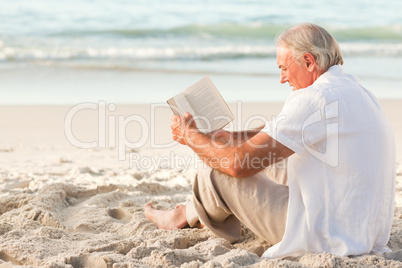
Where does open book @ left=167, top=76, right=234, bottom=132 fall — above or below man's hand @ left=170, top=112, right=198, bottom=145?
above

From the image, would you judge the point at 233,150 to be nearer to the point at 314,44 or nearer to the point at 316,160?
the point at 316,160

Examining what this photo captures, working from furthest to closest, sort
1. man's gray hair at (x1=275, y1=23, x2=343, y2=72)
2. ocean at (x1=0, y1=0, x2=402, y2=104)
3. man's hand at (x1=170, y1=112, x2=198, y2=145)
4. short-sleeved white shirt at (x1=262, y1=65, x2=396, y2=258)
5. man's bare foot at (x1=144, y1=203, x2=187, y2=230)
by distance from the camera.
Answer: ocean at (x1=0, y1=0, x2=402, y2=104)
man's bare foot at (x1=144, y1=203, x2=187, y2=230)
man's hand at (x1=170, y1=112, x2=198, y2=145)
man's gray hair at (x1=275, y1=23, x2=343, y2=72)
short-sleeved white shirt at (x1=262, y1=65, x2=396, y2=258)

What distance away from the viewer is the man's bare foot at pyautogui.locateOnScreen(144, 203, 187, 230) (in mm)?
3332

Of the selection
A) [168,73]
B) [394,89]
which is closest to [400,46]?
[394,89]

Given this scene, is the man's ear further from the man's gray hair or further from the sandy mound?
the sandy mound

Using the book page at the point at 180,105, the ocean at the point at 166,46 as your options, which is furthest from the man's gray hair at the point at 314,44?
the ocean at the point at 166,46

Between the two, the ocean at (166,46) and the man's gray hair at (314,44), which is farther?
the ocean at (166,46)

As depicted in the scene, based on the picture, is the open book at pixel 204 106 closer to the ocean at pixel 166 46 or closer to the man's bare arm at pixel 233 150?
the man's bare arm at pixel 233 150

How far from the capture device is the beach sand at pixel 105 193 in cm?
275

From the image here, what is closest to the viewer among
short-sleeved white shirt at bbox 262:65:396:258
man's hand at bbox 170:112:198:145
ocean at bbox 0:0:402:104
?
short-sleeved white shirt at bbox 262:65:396:258

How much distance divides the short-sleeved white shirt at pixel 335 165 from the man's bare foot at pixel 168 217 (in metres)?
0.79

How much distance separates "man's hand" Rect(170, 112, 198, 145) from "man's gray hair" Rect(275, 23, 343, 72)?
59cm

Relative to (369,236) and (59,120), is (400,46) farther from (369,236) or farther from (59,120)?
(369,236)

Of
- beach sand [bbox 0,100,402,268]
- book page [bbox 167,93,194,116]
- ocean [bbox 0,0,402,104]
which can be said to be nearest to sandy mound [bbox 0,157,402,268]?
beach sand [bbox 0,100,402,268]
